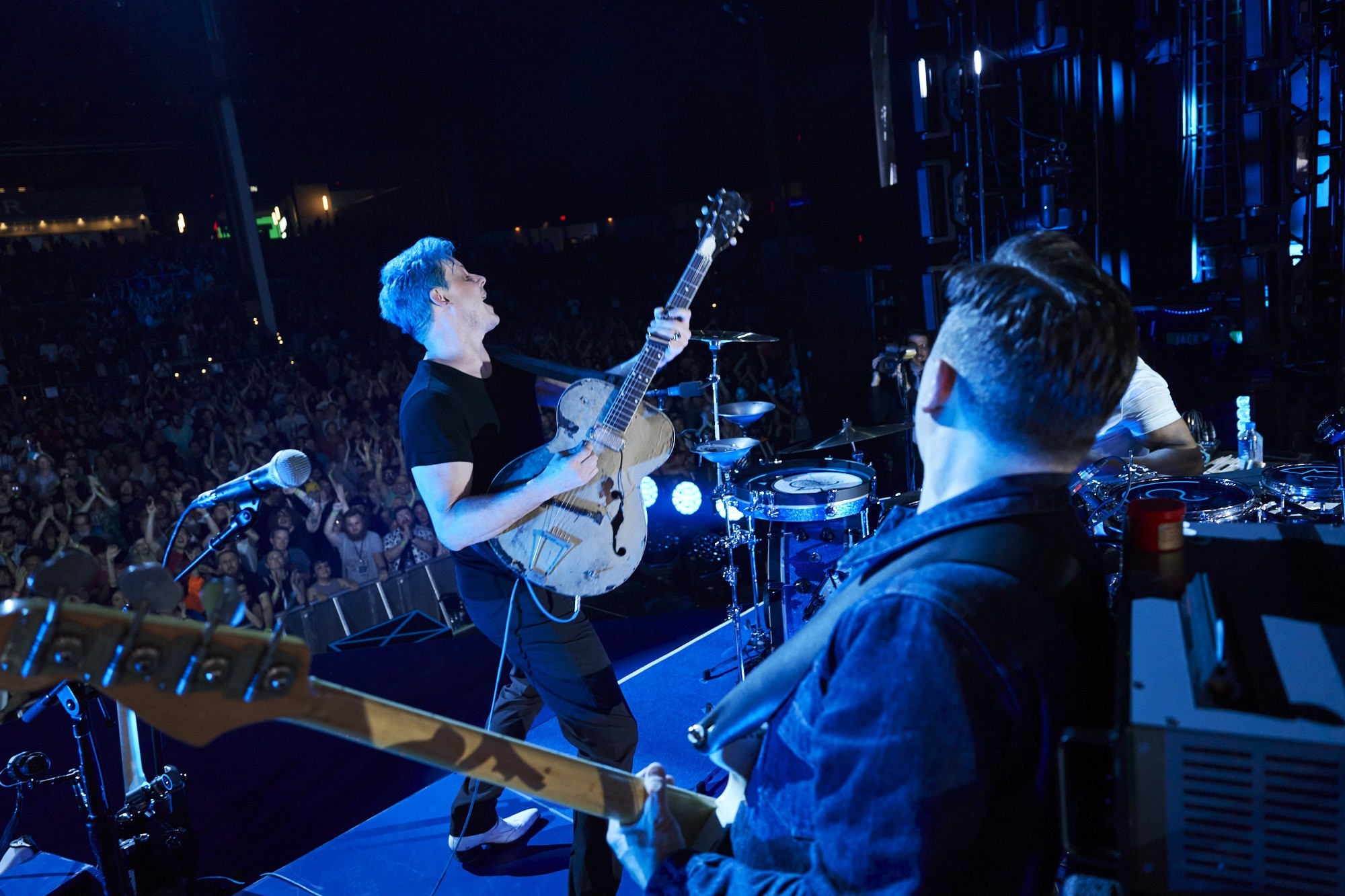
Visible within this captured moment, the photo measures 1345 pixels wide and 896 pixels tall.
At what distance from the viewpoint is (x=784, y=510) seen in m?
3.87

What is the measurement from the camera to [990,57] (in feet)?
18.2

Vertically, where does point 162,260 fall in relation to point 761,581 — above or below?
above

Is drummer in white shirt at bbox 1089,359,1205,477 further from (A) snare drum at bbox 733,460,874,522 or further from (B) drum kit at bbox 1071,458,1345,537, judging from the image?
(A) snare drum at bbox 733,460,874,522

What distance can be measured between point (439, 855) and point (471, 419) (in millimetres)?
1560

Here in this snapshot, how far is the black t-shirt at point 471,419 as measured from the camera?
2402 millimetres

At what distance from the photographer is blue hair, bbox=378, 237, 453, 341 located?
2549 mm

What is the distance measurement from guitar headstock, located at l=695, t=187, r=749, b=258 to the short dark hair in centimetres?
197

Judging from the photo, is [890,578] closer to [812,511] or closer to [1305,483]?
[812,511]

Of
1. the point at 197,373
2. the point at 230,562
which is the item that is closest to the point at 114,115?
the point at 197,373

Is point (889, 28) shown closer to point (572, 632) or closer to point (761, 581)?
point (761, 581)

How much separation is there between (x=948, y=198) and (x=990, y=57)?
3.22ft

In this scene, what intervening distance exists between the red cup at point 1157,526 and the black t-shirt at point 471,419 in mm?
1760

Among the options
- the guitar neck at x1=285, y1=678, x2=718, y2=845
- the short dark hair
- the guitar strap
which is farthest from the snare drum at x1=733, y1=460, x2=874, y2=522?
the short dark hair

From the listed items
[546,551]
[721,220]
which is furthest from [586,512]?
[721,220]
